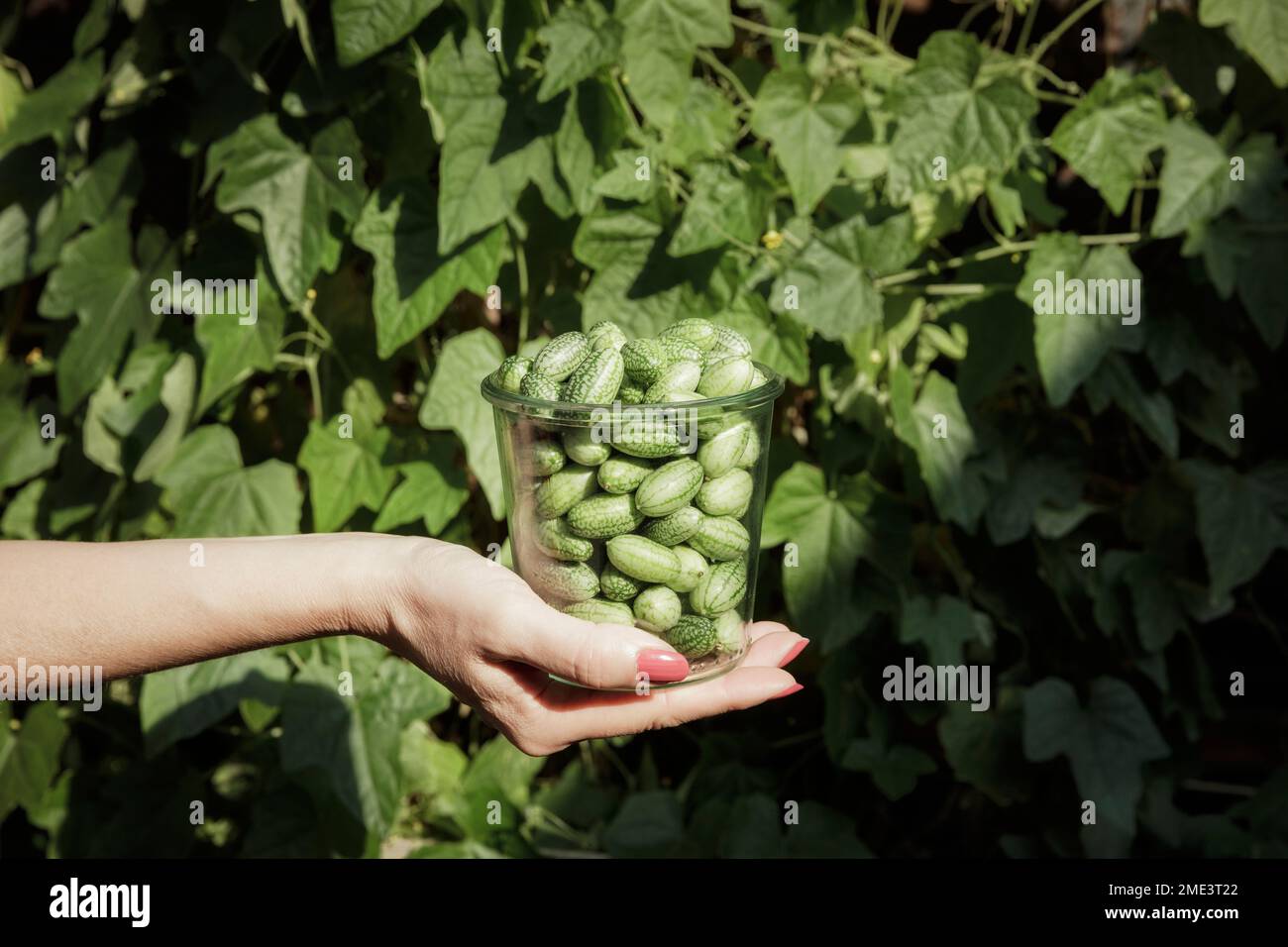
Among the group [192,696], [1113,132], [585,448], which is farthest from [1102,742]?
[192,696]

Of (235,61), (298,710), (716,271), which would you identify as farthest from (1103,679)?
(235,61)

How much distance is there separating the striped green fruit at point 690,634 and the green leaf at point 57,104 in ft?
4.73

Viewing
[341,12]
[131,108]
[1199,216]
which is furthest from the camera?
[131,108]

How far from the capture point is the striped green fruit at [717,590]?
1088mm

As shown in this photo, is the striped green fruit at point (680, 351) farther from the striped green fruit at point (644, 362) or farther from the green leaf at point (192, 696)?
the green leaf at point (192, 696)

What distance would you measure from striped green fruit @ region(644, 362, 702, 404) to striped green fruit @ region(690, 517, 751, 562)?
0.41 feet

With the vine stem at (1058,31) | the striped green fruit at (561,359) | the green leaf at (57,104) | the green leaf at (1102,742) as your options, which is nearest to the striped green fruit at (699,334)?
the striped green fruit at (561,359)

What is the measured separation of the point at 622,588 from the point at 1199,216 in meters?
1.24

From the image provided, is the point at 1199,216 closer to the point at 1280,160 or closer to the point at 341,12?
the point at 1280,160

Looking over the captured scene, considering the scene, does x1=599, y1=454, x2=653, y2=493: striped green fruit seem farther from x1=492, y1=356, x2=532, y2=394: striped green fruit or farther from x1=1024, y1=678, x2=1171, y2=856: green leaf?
x1=1024, y1=678, x2=1171, y2=856: green leaf

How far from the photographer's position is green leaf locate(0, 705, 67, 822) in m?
2.04

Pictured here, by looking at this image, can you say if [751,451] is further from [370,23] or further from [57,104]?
[57,104]

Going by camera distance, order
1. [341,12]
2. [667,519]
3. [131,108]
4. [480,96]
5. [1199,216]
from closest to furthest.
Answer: [667,519] → [341,12] → [480,96] → [1199,216] → [131,108]

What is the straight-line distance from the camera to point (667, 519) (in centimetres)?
106
